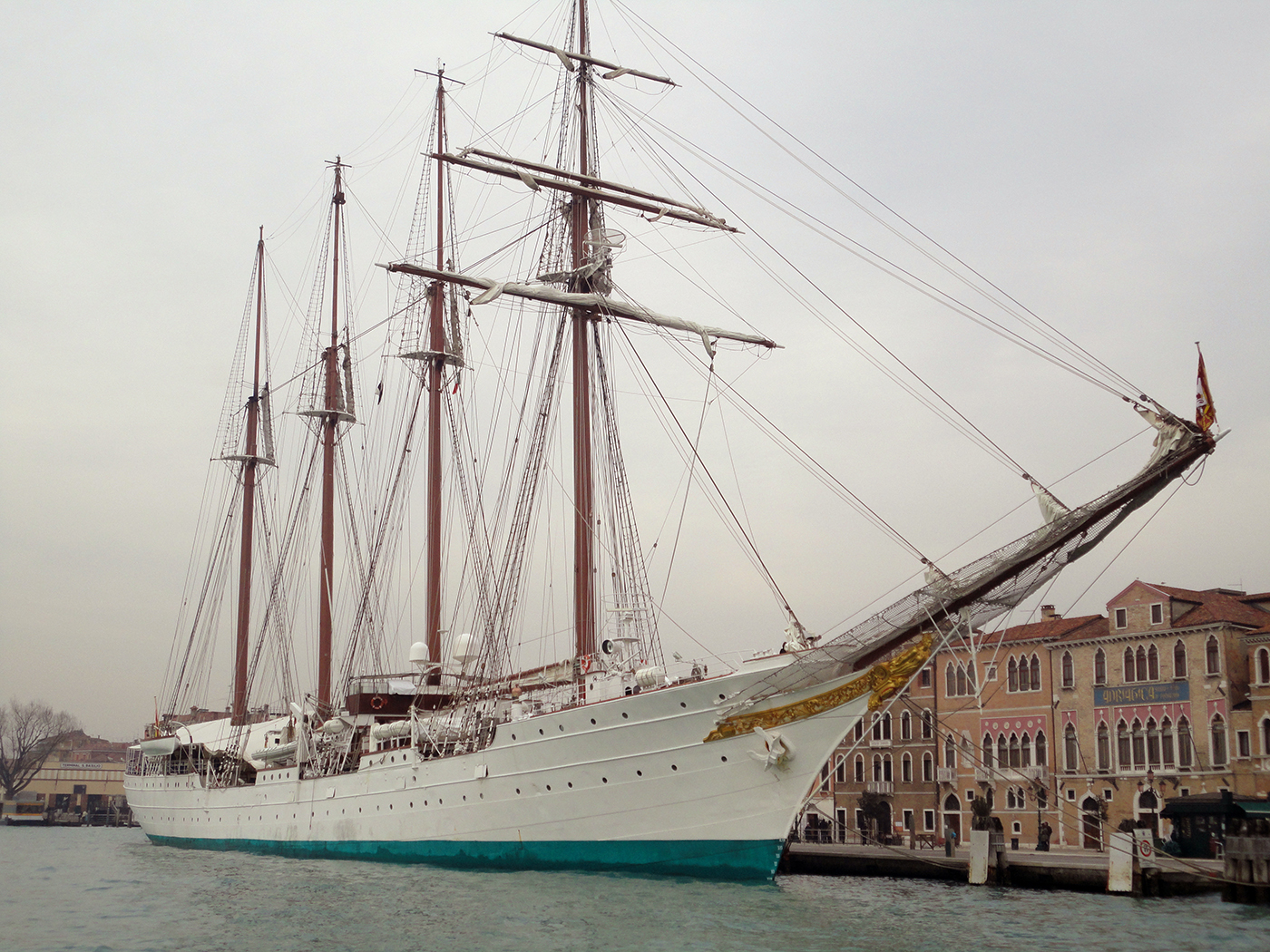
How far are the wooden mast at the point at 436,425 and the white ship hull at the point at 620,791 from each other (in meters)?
8.23

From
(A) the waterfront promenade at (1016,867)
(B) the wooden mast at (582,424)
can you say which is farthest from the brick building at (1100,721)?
(B) the wooden mast at (582,424)

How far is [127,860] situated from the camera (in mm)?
44719

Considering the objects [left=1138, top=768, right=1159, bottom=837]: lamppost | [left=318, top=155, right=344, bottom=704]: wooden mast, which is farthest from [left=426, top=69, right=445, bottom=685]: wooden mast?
[left=1138, top=768, right=1159, bottom=837]: lamppost

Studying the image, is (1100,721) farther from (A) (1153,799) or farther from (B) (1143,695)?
(A) (1153,799)

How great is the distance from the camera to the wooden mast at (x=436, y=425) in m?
43.6

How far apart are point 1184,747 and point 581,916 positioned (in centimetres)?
2888

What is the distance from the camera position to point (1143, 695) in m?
43.6

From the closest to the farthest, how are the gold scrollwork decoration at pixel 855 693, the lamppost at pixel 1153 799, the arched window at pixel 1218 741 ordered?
the gold scrollwork decoration at pixel 855 693 → the arched window at pixel 1218 741 → the lamppost at pixel 1153 799

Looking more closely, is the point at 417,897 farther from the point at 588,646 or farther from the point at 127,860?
the point at 127,860

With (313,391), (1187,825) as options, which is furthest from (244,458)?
(1187,825)

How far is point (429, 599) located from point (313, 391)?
14.9 meters

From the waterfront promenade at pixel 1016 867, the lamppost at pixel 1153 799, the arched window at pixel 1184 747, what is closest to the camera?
the waterfront promenade at pixel 1016 867

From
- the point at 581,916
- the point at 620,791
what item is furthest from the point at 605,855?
the point at 581,916

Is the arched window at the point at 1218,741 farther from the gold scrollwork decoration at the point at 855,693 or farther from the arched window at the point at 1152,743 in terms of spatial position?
the gold scrollwork decoration at the point at 855,693
